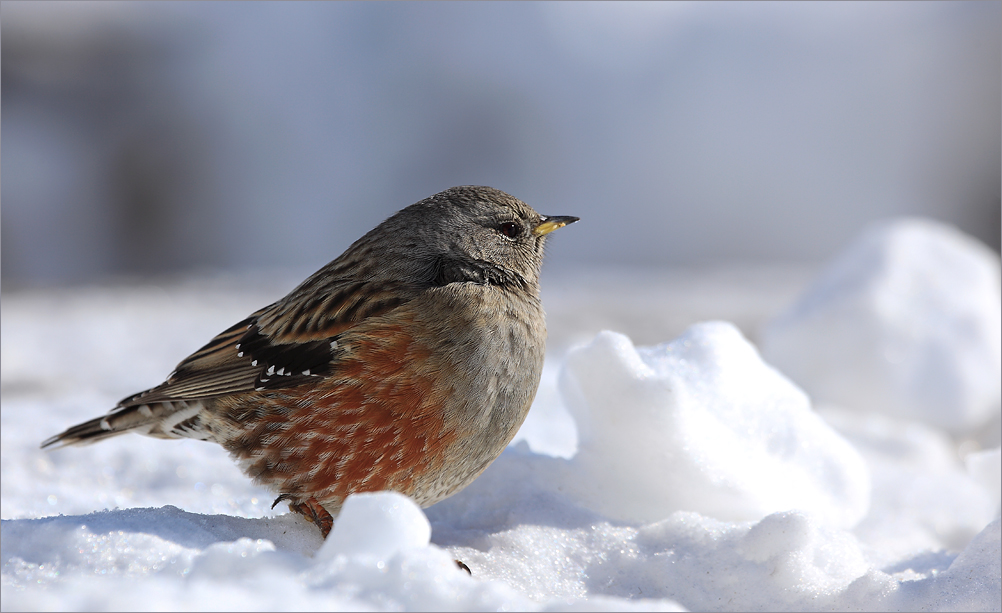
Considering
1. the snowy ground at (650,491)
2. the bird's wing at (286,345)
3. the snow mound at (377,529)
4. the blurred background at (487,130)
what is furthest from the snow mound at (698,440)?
the blurred background at (487,130)

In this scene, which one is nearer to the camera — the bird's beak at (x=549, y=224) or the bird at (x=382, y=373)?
the bird at (x=382, y=373)

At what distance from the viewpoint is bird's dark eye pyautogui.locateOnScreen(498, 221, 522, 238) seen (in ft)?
8.93

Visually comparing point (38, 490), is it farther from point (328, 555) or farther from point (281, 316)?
point (328, 555)

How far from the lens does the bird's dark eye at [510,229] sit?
272 centimetres

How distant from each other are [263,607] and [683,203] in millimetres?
9402

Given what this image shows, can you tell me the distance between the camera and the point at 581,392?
2.74 meters

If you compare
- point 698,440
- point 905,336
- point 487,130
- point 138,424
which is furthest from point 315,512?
point 487,130

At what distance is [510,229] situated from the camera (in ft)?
8.98

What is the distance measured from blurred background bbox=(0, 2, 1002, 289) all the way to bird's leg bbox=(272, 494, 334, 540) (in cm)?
695

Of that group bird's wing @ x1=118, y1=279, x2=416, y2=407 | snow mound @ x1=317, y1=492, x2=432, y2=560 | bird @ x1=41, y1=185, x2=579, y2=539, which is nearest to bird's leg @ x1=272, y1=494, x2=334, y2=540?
bird @ x1=41, y1=185, x2=579, y2=539

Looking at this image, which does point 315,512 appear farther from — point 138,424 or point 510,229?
point 510,229

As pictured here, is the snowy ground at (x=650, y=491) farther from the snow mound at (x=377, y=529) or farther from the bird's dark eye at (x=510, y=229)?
the bird's dark eye at (x=510, y=229)

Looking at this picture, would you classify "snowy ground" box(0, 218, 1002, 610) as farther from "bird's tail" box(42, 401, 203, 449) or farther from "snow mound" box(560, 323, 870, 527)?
"bird's tail" box(42, 401, 203, 449)

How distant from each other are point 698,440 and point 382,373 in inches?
40.8
